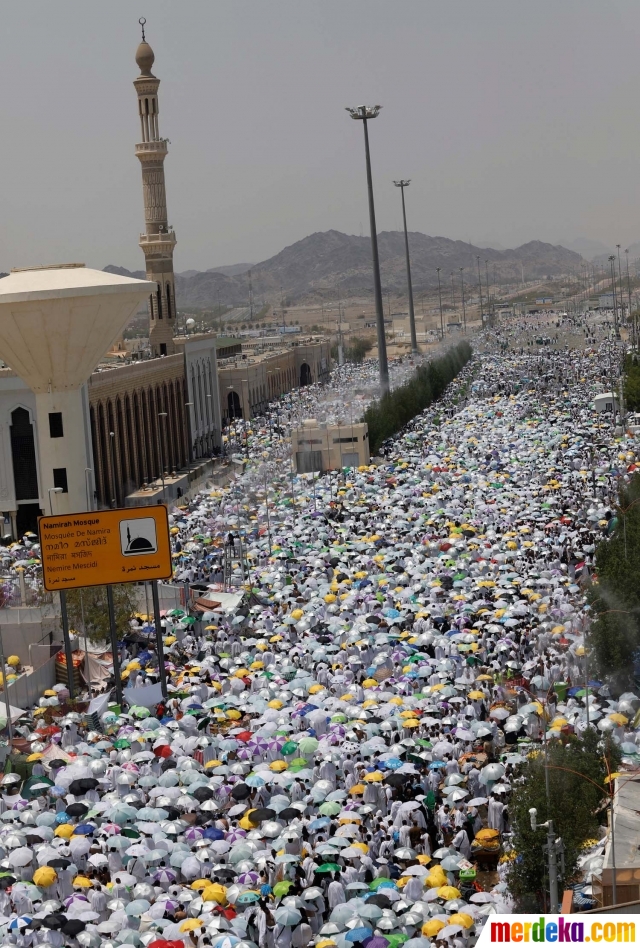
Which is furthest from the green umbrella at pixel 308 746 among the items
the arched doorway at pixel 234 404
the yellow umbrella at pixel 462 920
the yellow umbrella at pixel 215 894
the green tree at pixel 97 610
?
the arched doorway at pixel 234 404

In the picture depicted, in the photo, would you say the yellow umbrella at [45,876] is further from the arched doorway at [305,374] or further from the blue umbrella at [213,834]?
the arched doorway at [305,374]

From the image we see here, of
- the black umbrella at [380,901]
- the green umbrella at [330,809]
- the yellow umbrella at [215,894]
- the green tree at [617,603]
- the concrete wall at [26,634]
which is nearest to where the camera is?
the black umbrella at [380,901]

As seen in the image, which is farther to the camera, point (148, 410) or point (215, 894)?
point (148, 410)

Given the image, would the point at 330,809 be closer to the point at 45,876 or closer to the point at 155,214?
the point at 45,876

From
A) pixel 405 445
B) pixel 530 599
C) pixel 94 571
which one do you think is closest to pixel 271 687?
pixel 94 571

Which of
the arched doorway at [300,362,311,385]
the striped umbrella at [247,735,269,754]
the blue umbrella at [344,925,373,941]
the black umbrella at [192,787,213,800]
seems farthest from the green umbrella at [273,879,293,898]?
the arched doorway at [300,362,311,385]

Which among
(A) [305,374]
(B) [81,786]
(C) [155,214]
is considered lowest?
(B) [81,786]

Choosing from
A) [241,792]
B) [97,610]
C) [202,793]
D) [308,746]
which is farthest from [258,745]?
[97,610]

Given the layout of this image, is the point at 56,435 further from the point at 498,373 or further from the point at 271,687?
the point at 498,373
